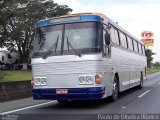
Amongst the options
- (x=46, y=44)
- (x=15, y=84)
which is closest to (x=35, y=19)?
(x=15, y=84)

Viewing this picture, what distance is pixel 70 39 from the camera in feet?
45.0

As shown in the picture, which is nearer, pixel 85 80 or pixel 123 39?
pixel 85 80

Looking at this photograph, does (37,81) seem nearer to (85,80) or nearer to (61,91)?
(61,91)

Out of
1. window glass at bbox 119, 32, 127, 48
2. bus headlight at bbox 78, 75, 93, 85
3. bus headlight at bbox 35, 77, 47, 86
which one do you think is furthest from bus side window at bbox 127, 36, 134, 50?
bus headlight at bbox 35, 77, 47, 86

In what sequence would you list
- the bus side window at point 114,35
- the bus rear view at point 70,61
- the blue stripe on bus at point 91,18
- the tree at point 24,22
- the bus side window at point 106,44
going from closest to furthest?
the bus rear view at point 70,61, the blue stripe on bus at point 91,18, the bus side window at point 106,44, the bus side window at point 114,35, the tree at point 24,22

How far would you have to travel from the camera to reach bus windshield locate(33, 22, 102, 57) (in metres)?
13.5

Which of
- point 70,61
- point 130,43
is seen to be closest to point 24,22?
point 130,43

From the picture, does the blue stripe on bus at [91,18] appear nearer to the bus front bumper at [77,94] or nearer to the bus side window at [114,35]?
the bus side window at [114,35]

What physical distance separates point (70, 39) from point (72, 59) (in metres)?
0.75

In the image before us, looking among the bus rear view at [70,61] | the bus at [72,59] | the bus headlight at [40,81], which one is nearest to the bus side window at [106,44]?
the bus at [72,59]

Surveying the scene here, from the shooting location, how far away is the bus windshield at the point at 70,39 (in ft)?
44.2

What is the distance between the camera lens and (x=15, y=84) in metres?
18.9

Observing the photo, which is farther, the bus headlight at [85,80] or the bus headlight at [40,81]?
the bus headlight at [40,81]

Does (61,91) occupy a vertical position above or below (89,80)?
below
